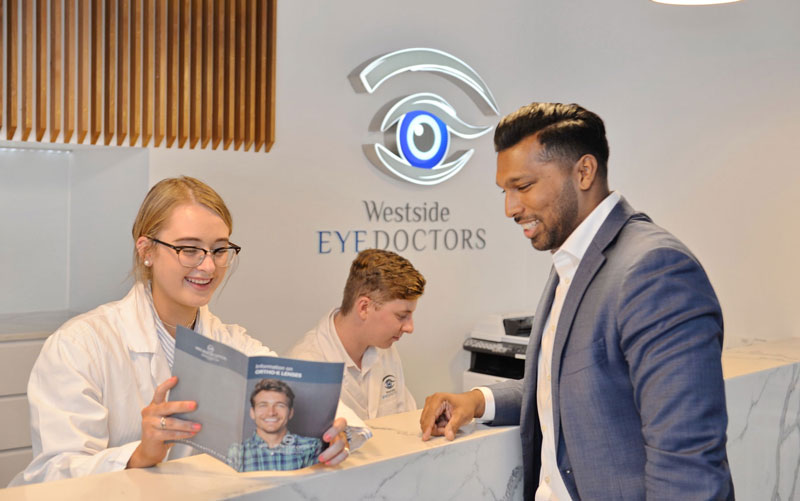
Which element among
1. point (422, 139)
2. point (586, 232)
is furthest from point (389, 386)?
point (422, 139)

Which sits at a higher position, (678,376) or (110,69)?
(110,69)

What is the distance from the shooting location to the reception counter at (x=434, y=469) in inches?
67.0

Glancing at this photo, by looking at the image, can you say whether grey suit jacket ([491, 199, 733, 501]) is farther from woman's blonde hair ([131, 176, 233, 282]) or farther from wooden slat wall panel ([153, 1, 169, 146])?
wooden slat wall panel ([153, 1, 169, 146])

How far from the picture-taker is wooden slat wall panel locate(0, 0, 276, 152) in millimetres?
3797

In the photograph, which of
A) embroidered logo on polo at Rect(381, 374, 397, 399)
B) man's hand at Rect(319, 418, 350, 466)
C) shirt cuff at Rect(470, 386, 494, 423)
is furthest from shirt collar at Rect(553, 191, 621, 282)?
embroidered logo on polo at Rect(381, 374, 397, 399)

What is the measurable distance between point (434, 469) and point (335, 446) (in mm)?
365

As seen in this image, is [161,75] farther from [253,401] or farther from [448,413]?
[253,401]

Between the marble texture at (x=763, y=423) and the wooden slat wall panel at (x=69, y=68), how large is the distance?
3.12m

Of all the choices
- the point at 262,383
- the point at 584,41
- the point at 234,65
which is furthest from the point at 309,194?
the point at 262,383

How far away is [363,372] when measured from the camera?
3.59m

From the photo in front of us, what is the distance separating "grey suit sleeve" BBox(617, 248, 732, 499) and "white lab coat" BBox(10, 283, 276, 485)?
116 cm

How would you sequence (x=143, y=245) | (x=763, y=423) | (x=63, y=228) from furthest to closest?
1. (x=63, y=228)
2. (x=763, y=423)
3. (x=143, y=245)

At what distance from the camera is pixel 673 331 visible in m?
1.65

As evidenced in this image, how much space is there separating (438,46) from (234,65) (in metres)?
1.52
